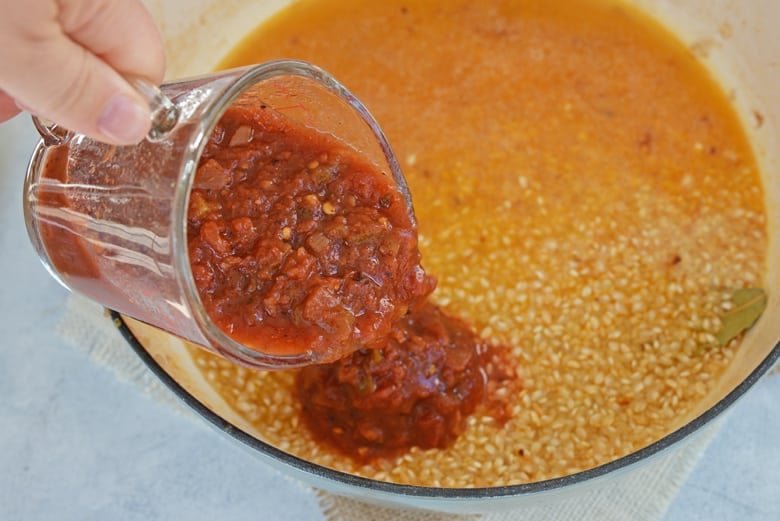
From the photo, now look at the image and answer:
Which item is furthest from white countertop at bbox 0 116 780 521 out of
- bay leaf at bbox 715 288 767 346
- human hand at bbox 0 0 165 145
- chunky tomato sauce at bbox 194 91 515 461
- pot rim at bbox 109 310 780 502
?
human hand at bbox 0 0 165 145

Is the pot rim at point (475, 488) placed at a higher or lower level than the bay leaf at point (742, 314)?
lower

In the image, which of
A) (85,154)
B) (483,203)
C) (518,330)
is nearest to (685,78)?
(483,203)

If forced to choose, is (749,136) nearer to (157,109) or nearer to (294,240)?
(294,240)

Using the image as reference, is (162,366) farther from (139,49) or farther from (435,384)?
(139,49)

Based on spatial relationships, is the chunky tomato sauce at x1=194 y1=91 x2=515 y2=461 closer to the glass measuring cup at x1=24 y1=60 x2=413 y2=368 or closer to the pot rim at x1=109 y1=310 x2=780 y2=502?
the glass measuring cup at x1=24 y1=60 x2=413 y2=368

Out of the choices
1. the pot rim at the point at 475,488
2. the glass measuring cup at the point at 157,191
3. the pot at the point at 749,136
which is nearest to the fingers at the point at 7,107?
the glass measuring cup at the point at 157,191

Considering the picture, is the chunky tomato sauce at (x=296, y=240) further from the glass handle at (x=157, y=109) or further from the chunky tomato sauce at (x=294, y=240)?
the glass handle at (x=157, y=109)
